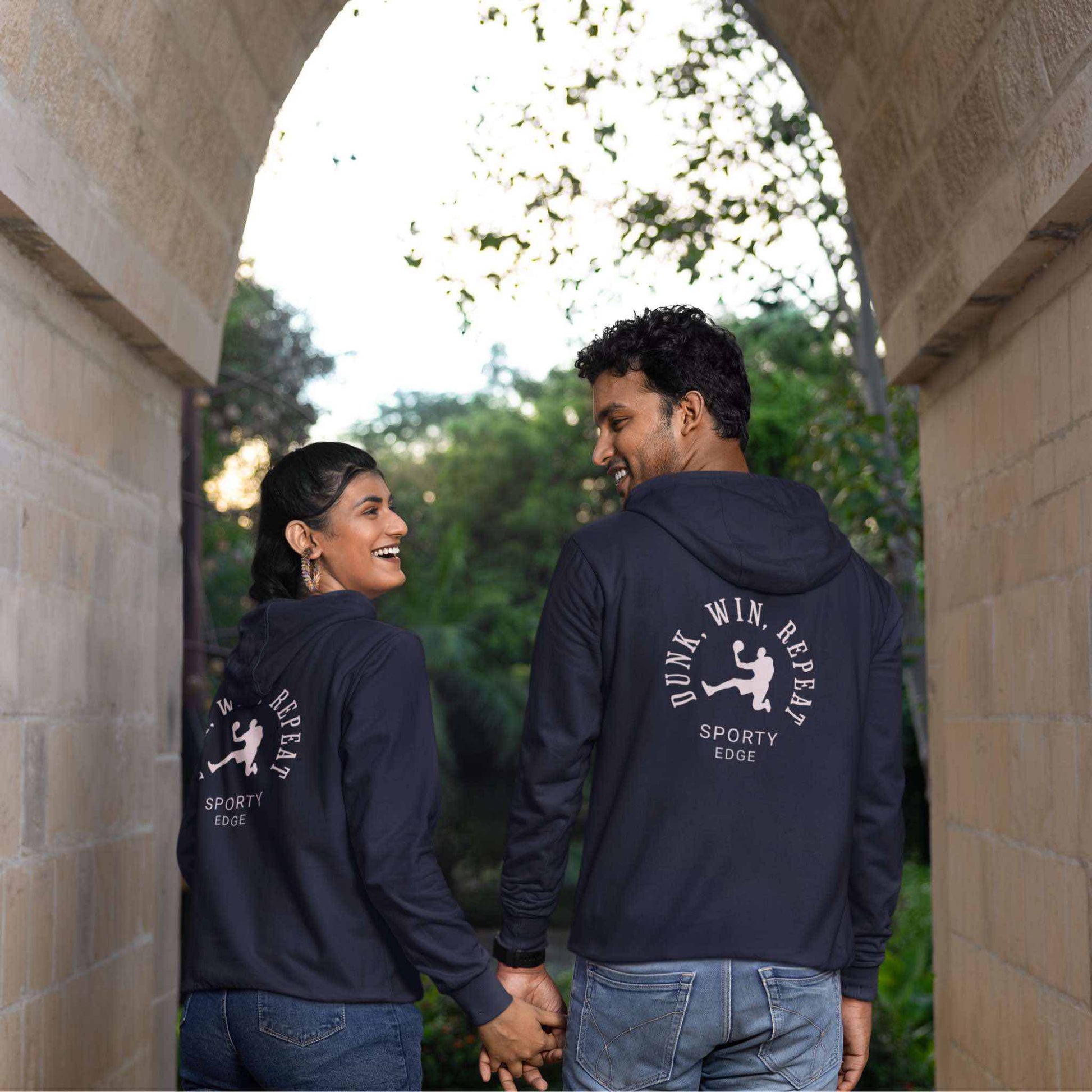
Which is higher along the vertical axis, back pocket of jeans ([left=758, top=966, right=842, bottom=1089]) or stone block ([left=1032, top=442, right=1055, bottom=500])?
stone block ([left=1032, top=442, right=1055, bottom=500])

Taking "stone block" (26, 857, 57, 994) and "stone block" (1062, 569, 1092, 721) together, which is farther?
"stone block" (26, 857, 57, 994)

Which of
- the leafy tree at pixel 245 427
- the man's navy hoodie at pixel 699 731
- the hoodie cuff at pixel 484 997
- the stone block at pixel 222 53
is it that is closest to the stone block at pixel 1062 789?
the man's navy hoodie at pixel 699 731

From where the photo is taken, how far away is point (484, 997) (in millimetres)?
2490

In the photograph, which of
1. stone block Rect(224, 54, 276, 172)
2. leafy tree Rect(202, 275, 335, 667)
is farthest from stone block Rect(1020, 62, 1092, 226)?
leafy tree Rect(202, 275, 335, 667)

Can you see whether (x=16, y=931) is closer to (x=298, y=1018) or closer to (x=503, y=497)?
(x=298, y=1018)

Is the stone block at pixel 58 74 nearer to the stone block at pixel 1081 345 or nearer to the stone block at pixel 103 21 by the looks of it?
the stone block at pixel 103 21

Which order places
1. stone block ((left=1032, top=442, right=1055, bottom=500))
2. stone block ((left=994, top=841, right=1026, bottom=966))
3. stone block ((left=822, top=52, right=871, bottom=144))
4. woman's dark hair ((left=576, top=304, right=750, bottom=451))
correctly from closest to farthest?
1. woman's dark hair ((left=576, top=304, right=750, bottom=451))
2. stone block ((left=1032, top=442, right=1055, bottom=500))
3. stone block ((left=994, top=841, right=1026, bottom=966))
4. stone block ((left=822, top=52, right=871, bottom=144))

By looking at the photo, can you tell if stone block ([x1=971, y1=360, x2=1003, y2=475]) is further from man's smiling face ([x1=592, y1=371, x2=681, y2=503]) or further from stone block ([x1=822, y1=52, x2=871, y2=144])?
man's smiling face ([x1=592, y1=371, x2=681, y2=503])

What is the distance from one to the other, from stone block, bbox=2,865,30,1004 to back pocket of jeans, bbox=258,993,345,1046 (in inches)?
26.7

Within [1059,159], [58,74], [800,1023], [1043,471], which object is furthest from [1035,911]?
[58,74]

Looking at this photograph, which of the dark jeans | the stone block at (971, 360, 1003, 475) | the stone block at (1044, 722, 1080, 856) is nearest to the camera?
the dark jeans

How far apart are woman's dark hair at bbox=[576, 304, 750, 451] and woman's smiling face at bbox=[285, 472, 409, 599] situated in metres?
0.53

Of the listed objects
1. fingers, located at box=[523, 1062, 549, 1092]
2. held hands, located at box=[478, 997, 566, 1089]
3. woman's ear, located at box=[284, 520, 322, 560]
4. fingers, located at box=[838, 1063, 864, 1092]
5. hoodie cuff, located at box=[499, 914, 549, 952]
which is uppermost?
woman's ear, located at box=[284, 520, 322, 560]

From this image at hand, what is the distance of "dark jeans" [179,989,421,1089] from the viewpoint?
2.36 metres
